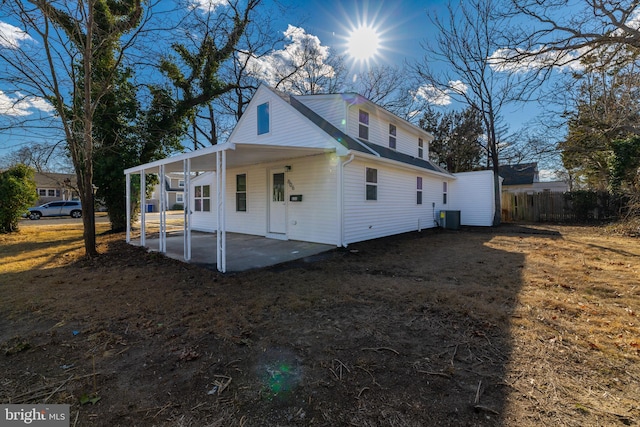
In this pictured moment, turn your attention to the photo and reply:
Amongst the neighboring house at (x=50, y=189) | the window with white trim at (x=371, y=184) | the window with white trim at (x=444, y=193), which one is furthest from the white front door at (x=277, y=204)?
the neighboring house at (x=50, y=189)

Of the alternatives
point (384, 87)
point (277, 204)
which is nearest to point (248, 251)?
point (277, 204)

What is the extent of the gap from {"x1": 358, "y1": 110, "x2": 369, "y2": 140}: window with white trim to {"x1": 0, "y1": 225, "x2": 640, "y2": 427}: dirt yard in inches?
254

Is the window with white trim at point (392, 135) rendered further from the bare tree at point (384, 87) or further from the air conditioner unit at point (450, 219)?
the bare tree at point (384, 87)

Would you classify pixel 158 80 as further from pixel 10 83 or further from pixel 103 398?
pixel 103 398

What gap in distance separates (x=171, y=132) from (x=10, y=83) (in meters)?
7.69

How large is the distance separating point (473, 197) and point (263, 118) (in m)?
11.6

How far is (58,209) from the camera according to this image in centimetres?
2369

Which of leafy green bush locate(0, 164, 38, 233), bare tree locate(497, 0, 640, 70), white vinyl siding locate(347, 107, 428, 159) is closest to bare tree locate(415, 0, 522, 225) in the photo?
white vinyl siding locate(347, 107, 428, 159)

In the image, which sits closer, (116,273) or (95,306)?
(95,306)

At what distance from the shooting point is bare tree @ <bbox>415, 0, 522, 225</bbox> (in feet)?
45.5

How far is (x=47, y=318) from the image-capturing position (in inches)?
143

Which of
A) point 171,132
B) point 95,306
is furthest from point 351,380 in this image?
point 171,132

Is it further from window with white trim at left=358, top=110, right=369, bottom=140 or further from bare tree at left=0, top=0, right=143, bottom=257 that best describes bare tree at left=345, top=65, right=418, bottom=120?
bare tree at left=0, top=0, right=143, bottom=257

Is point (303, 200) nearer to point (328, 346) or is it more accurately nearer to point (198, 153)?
point (198, 153)
